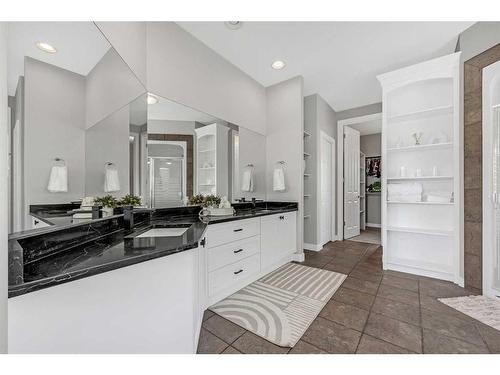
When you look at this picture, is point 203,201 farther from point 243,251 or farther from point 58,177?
point 58,177

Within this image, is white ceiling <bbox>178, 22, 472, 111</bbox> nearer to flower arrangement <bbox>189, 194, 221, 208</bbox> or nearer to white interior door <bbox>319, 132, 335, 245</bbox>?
white interior door <bbox>319, 132, 335, 245</bbox>

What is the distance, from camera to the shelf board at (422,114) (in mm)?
2444

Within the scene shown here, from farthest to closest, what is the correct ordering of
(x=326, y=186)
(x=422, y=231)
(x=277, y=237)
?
(x=326, y=186) < (x=277, y=237) < (x=422, y=231)

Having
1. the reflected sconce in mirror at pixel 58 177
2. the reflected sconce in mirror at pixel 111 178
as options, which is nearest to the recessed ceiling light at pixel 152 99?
the reflected sconce in mirror at pixel 111 178

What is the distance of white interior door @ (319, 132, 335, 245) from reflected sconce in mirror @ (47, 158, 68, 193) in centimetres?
349

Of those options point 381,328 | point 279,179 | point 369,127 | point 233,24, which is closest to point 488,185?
point 381,328

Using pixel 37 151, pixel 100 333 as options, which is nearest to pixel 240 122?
pixel 37 151

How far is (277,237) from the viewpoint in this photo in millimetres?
2676

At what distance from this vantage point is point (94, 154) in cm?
112

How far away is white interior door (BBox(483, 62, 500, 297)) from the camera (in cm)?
195

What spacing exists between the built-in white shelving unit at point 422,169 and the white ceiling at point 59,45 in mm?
3053

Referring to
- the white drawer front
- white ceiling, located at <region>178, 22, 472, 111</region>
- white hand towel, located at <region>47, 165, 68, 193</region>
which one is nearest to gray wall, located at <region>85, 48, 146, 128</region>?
white hand towel, located at <region>47, 165, 68, 193</region>

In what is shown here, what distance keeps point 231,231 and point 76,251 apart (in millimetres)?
1202

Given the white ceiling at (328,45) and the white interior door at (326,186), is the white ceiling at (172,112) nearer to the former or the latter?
the white ceiling at (328,45)
